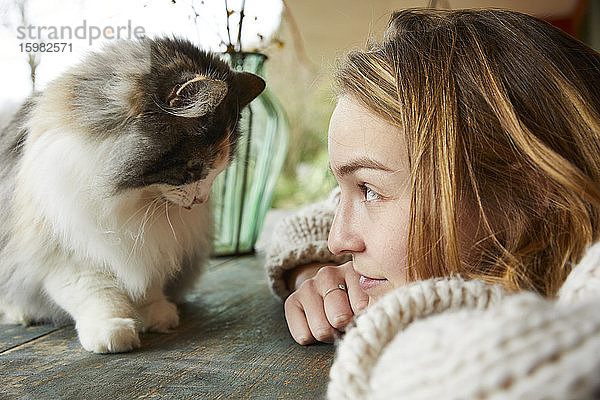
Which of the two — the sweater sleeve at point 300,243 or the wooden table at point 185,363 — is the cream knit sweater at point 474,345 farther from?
the sweater sleeve at point 300,243

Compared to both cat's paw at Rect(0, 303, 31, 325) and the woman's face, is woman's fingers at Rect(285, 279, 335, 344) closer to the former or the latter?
the woman's face

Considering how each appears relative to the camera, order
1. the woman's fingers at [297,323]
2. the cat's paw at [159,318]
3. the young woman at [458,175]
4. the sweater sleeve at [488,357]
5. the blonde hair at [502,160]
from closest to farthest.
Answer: the sweater sleeve at [488,357]
the young woman at [458,175]
the blonde hair at [502,160]
the woman's fingers at [297,323]
the cat's paw at [159,318]

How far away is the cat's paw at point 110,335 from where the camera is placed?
80 centimetres

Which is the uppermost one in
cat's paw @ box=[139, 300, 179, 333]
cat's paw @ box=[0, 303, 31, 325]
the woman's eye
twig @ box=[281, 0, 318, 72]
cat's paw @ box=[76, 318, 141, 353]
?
twig @ box=[281, 0, 318, 72]

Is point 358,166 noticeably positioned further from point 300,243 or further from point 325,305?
point 300,243

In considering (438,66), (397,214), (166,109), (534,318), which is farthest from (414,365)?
(166,109)

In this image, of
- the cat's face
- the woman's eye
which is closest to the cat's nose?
the cat's face

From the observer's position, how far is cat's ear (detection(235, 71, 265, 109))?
1.10 m

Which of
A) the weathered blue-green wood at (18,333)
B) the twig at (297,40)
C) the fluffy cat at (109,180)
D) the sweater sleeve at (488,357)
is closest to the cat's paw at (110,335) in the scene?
the fluffy cat at (109,180)

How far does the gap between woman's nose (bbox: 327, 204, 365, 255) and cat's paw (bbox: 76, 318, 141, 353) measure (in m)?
0.36

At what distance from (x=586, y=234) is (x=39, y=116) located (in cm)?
94

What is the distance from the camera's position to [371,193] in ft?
2.41

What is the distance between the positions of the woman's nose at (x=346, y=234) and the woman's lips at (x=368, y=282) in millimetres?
56

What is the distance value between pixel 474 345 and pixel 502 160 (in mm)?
361
